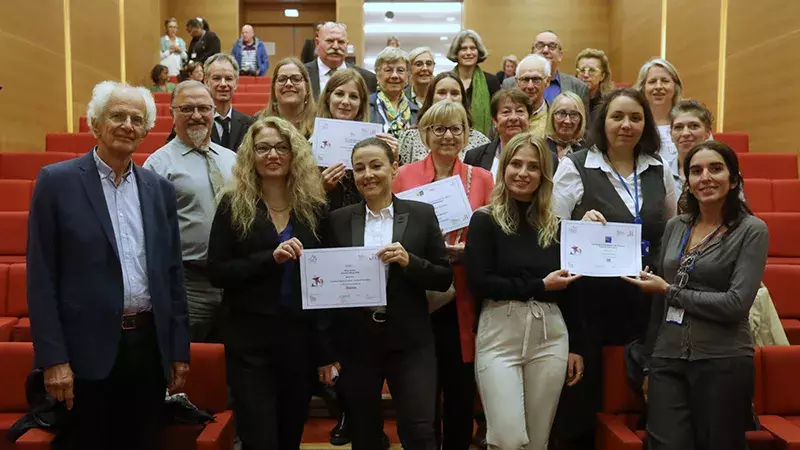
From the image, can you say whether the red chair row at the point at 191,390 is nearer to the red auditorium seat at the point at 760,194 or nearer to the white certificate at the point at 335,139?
the white certificate at the point at 335,139

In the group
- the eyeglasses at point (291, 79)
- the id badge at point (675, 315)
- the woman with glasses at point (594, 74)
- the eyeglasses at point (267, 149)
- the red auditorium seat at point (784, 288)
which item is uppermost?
the woman with glasses at point (594, 74)

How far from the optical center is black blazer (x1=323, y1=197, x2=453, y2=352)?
2.47 metres

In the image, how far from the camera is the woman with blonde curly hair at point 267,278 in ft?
8.02

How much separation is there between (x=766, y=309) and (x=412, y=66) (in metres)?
2.26

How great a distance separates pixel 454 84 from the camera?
11.4 feet

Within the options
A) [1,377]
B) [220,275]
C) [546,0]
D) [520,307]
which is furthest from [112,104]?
[546,0]

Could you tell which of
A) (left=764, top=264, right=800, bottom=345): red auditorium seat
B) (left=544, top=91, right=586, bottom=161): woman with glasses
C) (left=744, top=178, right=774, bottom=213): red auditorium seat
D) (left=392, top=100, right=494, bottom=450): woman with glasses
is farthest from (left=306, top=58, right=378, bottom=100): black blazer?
(left=744, top=178, right=774, bottom=213): red auditorium seat

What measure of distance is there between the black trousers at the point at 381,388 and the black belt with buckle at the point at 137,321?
0.69 meters

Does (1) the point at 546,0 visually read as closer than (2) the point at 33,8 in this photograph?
No

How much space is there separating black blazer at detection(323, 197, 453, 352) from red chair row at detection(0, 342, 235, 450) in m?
0.49

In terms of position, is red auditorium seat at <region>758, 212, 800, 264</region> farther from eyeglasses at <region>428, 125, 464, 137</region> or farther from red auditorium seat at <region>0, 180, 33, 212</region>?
red auditorium seat at <region>0, 180, 33, 212</region>

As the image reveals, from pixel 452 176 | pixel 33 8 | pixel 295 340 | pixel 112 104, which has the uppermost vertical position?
pixel 33 8

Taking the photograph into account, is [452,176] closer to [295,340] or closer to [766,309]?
[295,340]

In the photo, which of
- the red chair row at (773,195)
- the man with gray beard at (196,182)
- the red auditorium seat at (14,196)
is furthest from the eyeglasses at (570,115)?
the red auditorium seat at (14,196)
